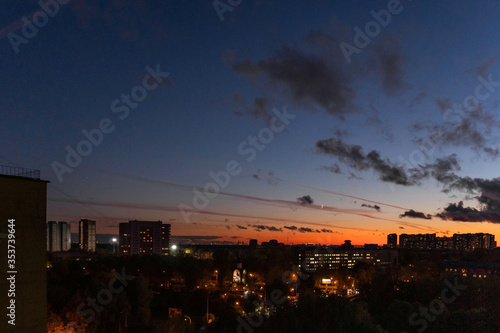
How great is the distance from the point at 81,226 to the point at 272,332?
113 meters

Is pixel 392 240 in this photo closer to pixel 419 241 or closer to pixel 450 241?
pixel 419 241

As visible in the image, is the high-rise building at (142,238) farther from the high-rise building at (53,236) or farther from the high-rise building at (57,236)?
the high-rise building at (53,236)

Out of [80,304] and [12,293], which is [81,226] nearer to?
[80,304]

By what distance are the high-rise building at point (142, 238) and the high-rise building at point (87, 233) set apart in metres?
7.83

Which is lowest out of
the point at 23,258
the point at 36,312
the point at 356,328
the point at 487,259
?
the point at 487,259

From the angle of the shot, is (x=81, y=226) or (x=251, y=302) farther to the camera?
(x=81, y=226)

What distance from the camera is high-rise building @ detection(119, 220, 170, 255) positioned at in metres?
119

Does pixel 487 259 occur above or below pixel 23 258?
below

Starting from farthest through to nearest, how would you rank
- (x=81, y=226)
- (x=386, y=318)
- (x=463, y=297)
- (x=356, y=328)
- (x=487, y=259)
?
1. (x=81, y=226)
2. (x=487, y=259)
3. (x=463, y=297)
4. (x=386, y=318)
5. (x=356, y=328)

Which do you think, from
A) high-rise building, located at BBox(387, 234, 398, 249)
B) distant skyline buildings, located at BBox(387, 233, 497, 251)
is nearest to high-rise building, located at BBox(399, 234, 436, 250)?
distant skyline buildings, located at BBox(387, 233, 497, 251)

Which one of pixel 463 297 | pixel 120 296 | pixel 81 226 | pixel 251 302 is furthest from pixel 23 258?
pixel 81 226

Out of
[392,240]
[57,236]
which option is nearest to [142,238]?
[57,236]

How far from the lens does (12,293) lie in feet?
33.3

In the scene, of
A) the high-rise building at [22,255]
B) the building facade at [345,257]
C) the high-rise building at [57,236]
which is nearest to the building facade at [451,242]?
the building facade at [345,257]
